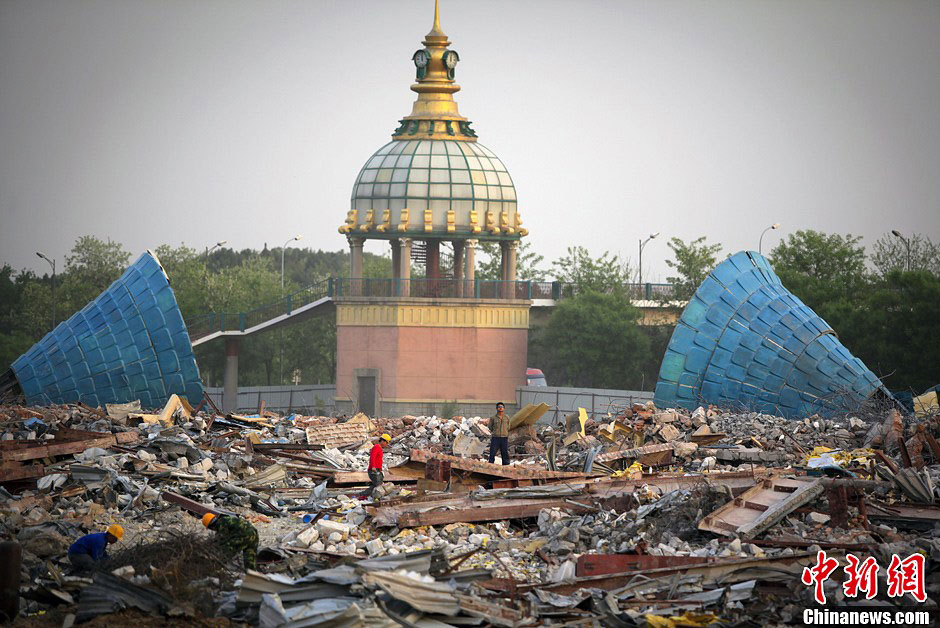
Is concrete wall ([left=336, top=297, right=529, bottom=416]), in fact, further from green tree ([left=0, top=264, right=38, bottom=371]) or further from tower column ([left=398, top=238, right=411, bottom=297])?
green tree ([left=0, top=264, right=38, bottom=371])

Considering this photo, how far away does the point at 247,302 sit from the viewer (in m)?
69.9

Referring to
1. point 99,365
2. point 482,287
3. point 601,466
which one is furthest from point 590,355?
point 601,466

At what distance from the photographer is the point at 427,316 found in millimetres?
56344

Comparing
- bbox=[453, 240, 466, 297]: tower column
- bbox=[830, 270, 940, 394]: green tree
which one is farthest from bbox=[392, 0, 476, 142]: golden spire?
bbox=[830, 270, 940, 394]: green tree

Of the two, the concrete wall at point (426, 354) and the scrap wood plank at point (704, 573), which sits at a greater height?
the concrete wall at point (426, 354)

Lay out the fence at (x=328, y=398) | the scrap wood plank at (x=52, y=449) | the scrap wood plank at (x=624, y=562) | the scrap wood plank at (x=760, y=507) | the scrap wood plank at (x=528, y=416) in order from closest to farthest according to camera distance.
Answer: the scrap wood plank at (x=624, y=562), the scrap wood plank at (x=760, y=507), the scrap wood plank at (x=52, y=449), the scrap wood plank at (x=528, y=416), the fence at (x=328, y=398)

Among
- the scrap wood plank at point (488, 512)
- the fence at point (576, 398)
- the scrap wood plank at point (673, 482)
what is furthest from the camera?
the fence at point (576, 398)

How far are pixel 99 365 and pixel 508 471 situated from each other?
1982 centimetres

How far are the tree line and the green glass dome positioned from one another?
7.03 meters

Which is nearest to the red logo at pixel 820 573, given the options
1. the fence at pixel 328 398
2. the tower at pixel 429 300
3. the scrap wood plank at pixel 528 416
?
the scrap wood plank at pixel 528 416

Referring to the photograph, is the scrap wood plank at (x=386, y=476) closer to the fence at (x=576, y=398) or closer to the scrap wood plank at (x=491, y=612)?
the scrap wood plank at (x=491, y=612)

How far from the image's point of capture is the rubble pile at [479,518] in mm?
15242

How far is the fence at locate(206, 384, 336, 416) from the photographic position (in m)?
57.1

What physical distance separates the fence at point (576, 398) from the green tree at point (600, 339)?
5.03 m
